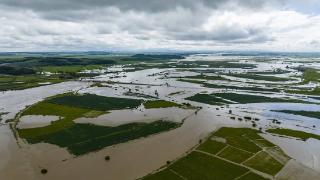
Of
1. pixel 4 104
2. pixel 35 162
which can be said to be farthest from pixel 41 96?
pixel 35 162

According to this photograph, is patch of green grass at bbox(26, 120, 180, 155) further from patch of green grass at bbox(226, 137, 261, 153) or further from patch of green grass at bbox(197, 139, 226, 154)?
patch of green grass at bbox(226, 137, 261, 153)

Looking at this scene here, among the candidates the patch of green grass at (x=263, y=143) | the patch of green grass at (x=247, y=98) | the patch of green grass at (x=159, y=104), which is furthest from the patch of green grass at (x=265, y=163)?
the patch of green grass at (x=247, y=98)

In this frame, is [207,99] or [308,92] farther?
[308,92]

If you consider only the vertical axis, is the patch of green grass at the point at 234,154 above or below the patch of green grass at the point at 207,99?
Result: above

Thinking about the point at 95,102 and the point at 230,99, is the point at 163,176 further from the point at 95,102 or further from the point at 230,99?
the point at 230,99

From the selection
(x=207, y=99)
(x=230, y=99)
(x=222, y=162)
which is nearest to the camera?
(x=222, y=162)

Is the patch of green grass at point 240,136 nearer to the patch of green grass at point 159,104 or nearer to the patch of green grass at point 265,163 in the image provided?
the patch of green grass at point 265,163

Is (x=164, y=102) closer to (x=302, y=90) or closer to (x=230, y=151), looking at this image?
(x=230, y=151)

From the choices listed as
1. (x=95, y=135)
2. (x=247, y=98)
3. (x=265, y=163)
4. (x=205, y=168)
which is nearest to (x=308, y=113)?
(x=247, y=98)
